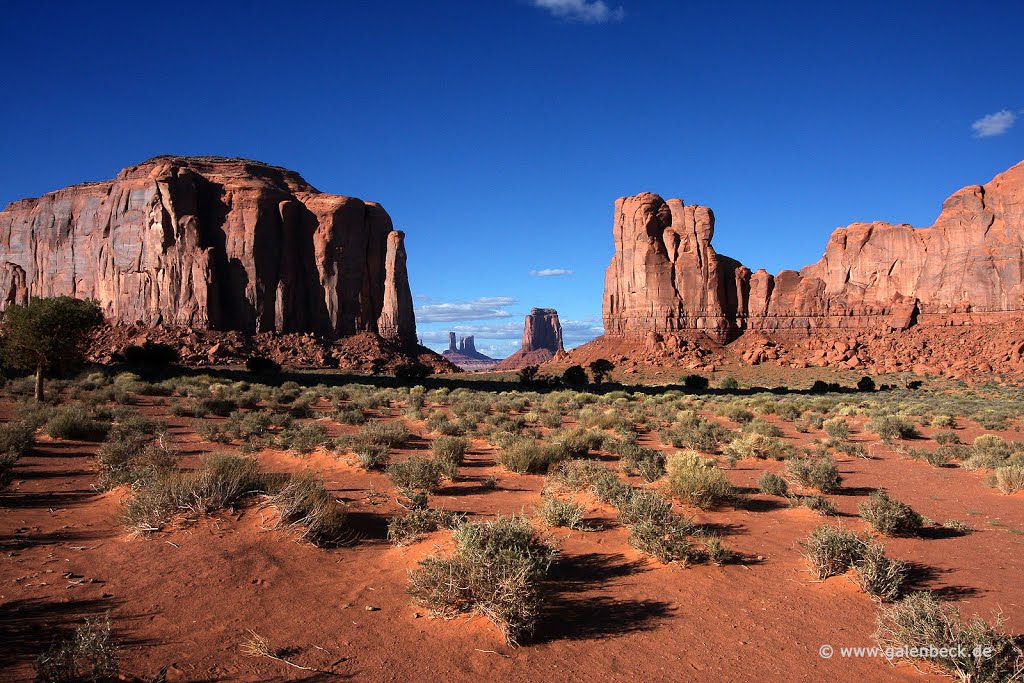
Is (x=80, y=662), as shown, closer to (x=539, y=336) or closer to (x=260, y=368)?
(x=260, y=368)

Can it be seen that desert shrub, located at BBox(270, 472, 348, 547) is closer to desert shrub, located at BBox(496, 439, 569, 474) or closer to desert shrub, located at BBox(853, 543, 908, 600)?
desert shrub, located at BBox(496, 439, 569, 474)

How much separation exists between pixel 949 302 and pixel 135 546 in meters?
86.2

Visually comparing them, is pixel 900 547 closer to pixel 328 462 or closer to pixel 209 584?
pixel 209 584

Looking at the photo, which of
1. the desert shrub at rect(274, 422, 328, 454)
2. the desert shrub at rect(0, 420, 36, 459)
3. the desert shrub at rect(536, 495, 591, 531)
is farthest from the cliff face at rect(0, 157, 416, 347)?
the desert shrub at rect(536, 495, 591, 531)

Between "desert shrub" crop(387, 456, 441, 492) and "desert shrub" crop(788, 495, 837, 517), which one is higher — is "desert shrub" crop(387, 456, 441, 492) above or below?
above

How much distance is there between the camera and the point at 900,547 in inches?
Result: 288

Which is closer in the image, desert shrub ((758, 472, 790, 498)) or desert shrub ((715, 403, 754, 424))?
desert shrub ((758, 472, 790, 498))

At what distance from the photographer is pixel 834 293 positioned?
3024 inches

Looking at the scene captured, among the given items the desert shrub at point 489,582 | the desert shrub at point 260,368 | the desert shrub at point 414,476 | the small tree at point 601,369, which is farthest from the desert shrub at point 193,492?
the small tree at point 601,369

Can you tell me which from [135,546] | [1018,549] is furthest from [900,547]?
Answer: [135,546]

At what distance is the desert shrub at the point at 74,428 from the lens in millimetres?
12078

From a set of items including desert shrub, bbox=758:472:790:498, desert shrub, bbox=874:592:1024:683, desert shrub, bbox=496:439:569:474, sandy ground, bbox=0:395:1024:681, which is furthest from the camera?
desert shrub, bbox=496:439:569:474

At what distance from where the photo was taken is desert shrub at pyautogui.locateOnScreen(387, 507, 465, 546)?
679 centimetres

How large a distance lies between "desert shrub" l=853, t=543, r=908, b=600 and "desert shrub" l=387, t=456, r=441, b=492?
6220mm
